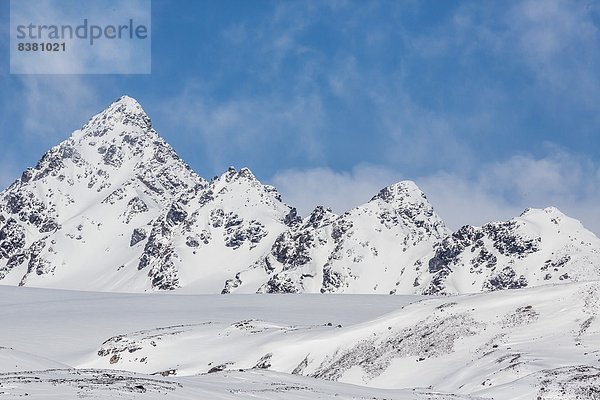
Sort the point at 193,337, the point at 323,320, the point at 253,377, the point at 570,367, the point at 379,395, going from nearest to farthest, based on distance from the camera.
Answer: the point at 379,395, the point at 253,377, the point at 570,367, the point at 193,337, the point at 323,320

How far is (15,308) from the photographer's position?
90562 millimetres

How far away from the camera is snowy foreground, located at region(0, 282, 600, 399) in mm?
30172

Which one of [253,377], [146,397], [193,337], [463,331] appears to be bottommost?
[146,397]

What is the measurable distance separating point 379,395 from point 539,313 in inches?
963

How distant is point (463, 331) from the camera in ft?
171

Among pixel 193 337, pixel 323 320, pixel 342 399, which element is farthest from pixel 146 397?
pixel 323 320

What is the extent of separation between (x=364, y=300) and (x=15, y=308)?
42037 mm

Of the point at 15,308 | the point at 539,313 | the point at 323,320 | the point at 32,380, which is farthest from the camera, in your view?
the point at 15,308

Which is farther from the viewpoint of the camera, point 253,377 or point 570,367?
point 570,367

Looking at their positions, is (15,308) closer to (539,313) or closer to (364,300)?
(364,300)

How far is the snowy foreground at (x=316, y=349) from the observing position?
30.2 metres

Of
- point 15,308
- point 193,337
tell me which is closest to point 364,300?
point 193,337

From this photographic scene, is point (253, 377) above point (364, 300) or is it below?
below

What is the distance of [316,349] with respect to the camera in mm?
57406
